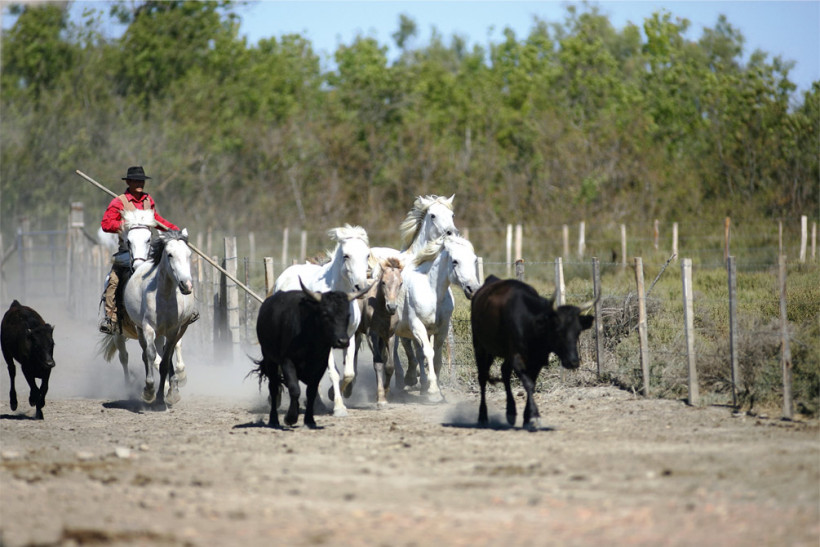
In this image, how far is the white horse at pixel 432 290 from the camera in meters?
11.6

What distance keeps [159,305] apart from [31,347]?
149cm

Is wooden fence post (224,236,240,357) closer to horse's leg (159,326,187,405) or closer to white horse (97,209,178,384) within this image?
white horse (97,209,178,384)

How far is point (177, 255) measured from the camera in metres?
11.4

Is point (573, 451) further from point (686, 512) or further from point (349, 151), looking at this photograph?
point (349, 151)

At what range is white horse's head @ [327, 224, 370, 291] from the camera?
1070 cm

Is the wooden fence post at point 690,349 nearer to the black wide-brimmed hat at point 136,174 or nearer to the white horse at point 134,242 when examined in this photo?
the white horse at point 134,242

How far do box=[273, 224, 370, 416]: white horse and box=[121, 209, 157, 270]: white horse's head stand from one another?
193 cm

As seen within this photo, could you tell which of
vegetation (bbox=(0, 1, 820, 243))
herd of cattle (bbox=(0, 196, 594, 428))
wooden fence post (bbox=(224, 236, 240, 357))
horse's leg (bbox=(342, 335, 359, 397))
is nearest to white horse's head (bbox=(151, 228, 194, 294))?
herd of cattle (bbox=(0, 196, 594, 428))

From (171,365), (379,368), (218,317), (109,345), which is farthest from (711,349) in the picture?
(218,317)

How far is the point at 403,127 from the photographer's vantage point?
42.1m

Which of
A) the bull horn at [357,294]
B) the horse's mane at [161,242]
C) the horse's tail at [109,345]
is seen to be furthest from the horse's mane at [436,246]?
the horse's tail at [109,345]

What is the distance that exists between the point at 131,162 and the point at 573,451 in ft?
109

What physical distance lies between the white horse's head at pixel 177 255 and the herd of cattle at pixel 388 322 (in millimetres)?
1065

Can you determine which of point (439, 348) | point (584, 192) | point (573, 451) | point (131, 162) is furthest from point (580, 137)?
point (573, 451)
